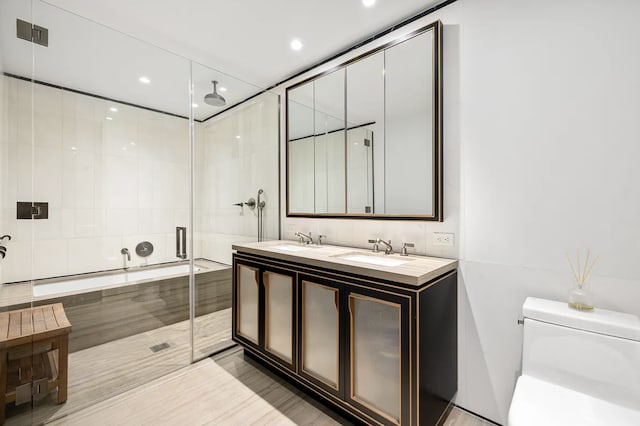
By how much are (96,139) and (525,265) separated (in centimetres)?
272

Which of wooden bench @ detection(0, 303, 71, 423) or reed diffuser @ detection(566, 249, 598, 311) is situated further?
wooden bench @ detection(0, 303, 71, 423)

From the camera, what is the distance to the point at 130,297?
2.07 meters

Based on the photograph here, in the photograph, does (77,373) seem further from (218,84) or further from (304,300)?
(218,84)

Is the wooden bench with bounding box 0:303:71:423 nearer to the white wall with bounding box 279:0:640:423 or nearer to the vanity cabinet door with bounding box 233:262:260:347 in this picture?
the vanity cabinet door with bounding box 233:262:260:347

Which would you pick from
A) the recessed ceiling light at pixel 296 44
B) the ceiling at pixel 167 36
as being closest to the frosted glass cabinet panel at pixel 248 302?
the ceiling at pixel 167 36

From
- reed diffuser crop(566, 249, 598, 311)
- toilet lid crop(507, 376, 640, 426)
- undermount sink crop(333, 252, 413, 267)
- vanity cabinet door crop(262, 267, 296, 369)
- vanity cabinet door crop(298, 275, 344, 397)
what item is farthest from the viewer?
vanity cabinet door crop(262, 267, 296, 369)

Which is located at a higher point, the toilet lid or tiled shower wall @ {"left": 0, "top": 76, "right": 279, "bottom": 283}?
tiled shower wall @ {"left": 0, "top": 76, "right": 279, "bottom": 283}

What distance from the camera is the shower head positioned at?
251 cm

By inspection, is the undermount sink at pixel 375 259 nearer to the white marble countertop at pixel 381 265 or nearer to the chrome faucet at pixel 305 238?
the white marble countertop at pixel 381 265

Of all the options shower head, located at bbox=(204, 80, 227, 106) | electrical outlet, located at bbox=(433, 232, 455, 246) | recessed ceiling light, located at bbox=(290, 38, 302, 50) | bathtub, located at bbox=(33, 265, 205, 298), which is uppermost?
recessed ceiling light, located at bbox=(290, 38, 302, 50)

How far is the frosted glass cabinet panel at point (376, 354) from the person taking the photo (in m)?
1.46

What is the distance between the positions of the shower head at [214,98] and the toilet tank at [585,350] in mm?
2657

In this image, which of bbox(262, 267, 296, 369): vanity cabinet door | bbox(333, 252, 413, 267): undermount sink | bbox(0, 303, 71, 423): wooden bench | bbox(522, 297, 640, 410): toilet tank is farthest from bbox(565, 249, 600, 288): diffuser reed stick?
bbox(0, 303, 71, 423): wooden bench

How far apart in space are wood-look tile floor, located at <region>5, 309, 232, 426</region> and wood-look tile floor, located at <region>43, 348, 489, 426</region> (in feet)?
0.22
